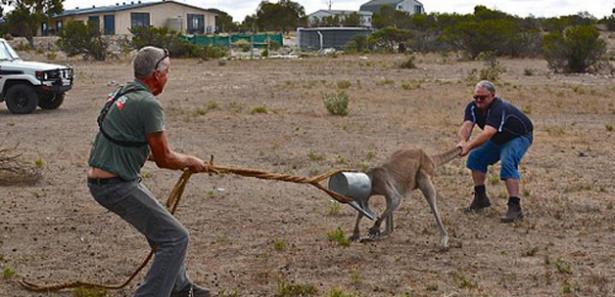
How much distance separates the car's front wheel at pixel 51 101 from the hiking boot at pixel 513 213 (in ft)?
46.8

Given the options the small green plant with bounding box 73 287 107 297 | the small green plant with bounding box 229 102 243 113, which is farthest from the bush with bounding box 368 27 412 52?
the small green plant with bounding box 73 287 107 297

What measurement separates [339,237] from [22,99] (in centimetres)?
1393

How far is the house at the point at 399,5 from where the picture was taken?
120 m

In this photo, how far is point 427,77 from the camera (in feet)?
105

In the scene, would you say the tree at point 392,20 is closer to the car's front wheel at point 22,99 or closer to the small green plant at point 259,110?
the small green plant at point 259,110

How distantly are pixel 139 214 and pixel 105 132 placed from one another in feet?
1.81

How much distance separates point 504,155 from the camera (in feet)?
32.7

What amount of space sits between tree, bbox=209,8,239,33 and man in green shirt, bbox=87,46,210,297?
88.6 metres

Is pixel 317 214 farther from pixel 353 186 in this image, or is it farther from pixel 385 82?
pixel 385 82

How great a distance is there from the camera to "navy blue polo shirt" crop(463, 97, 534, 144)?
9.72m

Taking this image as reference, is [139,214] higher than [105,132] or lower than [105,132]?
lower

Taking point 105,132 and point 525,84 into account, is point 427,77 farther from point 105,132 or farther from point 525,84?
point 105,132

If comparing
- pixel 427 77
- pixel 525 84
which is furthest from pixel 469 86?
pixel 427 77

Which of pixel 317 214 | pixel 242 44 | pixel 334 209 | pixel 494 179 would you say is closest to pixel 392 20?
pixel 242 44
